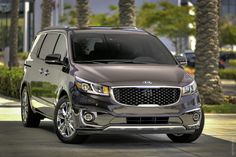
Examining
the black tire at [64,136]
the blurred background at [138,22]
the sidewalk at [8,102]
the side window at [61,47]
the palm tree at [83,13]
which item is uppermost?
the side window at [61,47]

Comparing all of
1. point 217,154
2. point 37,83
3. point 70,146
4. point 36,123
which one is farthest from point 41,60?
point 217,154

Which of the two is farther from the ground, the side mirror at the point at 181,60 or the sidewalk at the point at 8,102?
the side mirror at the point at 181,60

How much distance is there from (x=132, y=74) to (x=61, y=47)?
194 cm

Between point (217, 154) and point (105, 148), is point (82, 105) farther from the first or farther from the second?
point (217, 154)

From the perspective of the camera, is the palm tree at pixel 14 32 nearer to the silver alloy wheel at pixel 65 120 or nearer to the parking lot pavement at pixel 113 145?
the parking lot pavement at pixel 113 145

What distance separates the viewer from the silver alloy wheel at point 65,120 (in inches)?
444

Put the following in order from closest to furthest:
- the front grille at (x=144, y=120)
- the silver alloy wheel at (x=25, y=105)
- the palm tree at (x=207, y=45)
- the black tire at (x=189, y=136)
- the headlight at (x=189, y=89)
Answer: the front grille at (x=144, y=120) → the headlight at (x=189, y=89) → the black tire at (x=189, y=136) → the silver alloy wheel at (x=25, y=105) → the palm tree at (x=207, y=45)

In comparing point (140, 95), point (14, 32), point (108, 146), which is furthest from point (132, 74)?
point (14, 32)

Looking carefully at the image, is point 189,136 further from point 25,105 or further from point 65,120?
point 25,105

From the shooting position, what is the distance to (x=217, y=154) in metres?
10.7

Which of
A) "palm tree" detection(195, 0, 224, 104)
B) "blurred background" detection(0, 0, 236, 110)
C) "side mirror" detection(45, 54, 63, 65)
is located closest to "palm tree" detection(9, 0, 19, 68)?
"blurred background" detection(0, 0, 236, 110)

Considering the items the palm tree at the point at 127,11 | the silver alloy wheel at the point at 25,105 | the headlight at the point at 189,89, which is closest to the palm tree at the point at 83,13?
the palm tree at the point at 127,11

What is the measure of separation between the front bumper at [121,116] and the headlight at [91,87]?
8cm

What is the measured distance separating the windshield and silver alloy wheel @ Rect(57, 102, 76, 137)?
0.83 metres
